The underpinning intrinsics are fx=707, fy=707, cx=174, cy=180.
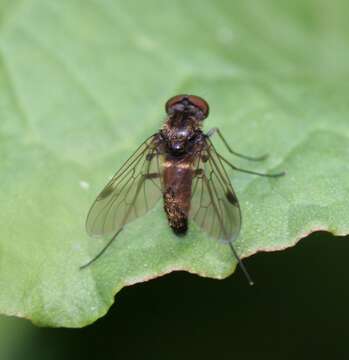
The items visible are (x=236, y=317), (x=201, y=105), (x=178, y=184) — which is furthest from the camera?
(x=236, y=317)

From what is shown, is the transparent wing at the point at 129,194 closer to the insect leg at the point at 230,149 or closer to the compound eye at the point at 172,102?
the compound eye at the point at 172,102

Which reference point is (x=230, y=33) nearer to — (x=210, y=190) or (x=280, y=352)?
(x=210, y=190)

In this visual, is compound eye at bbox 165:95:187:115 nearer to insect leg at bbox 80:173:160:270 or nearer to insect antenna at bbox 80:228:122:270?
insect leg at bbox 80:173:160:270

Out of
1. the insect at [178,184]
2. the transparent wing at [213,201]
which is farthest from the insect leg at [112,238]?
the transparent wing at [213,201]

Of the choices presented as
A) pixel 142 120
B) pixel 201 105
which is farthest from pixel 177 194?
pixel 142 120

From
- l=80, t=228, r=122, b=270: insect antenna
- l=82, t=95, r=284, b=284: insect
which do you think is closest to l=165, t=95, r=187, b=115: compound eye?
l=82, t=95, r=284, b=284: insect

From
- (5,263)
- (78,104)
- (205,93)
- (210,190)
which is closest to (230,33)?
(205,93)

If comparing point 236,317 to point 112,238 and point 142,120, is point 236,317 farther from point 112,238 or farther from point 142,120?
point 142,120
